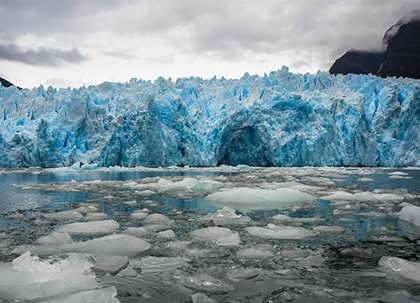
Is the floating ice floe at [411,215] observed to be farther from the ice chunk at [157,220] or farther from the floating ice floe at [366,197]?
the ice chunk at [157,220]

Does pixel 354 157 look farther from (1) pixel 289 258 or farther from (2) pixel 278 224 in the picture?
(1) pixel 289 258

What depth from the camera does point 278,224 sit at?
8305 mm

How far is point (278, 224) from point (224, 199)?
3.88 meters

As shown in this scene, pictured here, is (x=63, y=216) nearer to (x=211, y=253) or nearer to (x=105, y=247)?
(x=105, y=247)

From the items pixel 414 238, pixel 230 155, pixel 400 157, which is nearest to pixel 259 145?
pixel 230 155

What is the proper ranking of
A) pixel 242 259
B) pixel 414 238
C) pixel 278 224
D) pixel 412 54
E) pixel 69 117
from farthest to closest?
1. pixel 412 54
2. pixel 69 117
3. pixel 278 224
4. pixel 414 238
5. pixel 242 259

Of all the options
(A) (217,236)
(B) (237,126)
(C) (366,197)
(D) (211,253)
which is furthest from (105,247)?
(B) (237,126)

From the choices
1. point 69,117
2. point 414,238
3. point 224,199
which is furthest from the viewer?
point 69,117

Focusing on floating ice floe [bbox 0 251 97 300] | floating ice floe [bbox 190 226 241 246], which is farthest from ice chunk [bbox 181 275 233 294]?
floating ice floe [bbox 190 226 241 246]

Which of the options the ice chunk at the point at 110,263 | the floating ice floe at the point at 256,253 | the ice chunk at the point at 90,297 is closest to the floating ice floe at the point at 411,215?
the floating ice floe at the point at 256,253

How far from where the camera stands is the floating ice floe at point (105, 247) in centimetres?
613

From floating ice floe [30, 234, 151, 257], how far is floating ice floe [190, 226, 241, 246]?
3.24 feet

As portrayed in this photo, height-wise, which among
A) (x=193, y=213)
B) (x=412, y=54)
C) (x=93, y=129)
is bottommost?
(x=193, y=213)

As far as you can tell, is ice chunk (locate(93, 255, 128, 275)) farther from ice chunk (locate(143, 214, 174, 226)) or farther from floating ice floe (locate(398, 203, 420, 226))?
floating ice floe (locate(398, 203, 420, 226))
